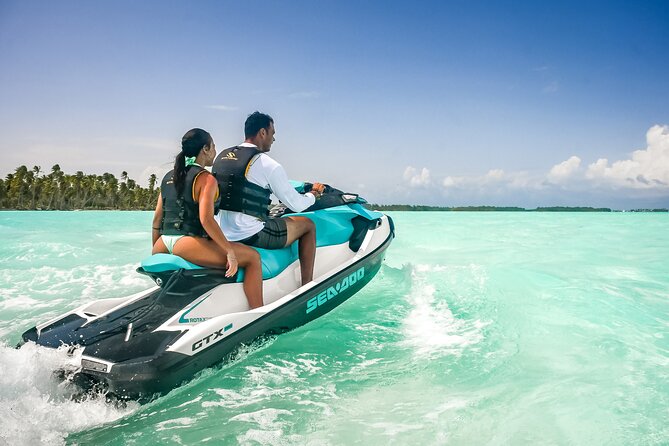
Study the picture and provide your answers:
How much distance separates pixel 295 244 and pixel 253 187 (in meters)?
0.78

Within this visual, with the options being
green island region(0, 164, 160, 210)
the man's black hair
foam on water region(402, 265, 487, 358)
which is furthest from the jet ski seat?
green island region(0, 164, 160, 210)

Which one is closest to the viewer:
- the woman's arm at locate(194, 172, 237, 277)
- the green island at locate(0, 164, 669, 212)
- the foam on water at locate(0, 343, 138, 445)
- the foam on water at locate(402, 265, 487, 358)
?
the foam on water at locate(0, 343, 138, 445)

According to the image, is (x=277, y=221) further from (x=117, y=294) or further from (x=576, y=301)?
(x=576, y=301)

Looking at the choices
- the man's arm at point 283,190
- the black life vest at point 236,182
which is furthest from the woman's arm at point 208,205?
the man's arm at point 283,190

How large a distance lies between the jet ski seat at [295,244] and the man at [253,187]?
0.48 ft

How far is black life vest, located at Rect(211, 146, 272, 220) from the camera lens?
3.34m

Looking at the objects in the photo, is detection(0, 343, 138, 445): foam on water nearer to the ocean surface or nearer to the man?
the ocean surface

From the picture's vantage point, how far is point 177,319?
3.04m

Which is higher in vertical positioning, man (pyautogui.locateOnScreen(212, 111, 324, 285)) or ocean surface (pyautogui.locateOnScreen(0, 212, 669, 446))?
man (pyautogui.locateOnScreen(212, 111, 324, 285))

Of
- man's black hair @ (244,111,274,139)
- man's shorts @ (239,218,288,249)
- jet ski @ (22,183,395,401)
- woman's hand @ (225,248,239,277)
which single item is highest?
man's black hair @ (244,111,274,139)

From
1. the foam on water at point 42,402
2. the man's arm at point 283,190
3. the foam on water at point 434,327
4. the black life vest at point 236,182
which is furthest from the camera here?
the foam on water at point 434,327

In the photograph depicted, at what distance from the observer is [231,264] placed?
321 cm

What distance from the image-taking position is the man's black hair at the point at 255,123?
3.48 m

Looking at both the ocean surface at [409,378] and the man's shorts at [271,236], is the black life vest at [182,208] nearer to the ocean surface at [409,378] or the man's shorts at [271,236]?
the man's shorts at [271,236]
